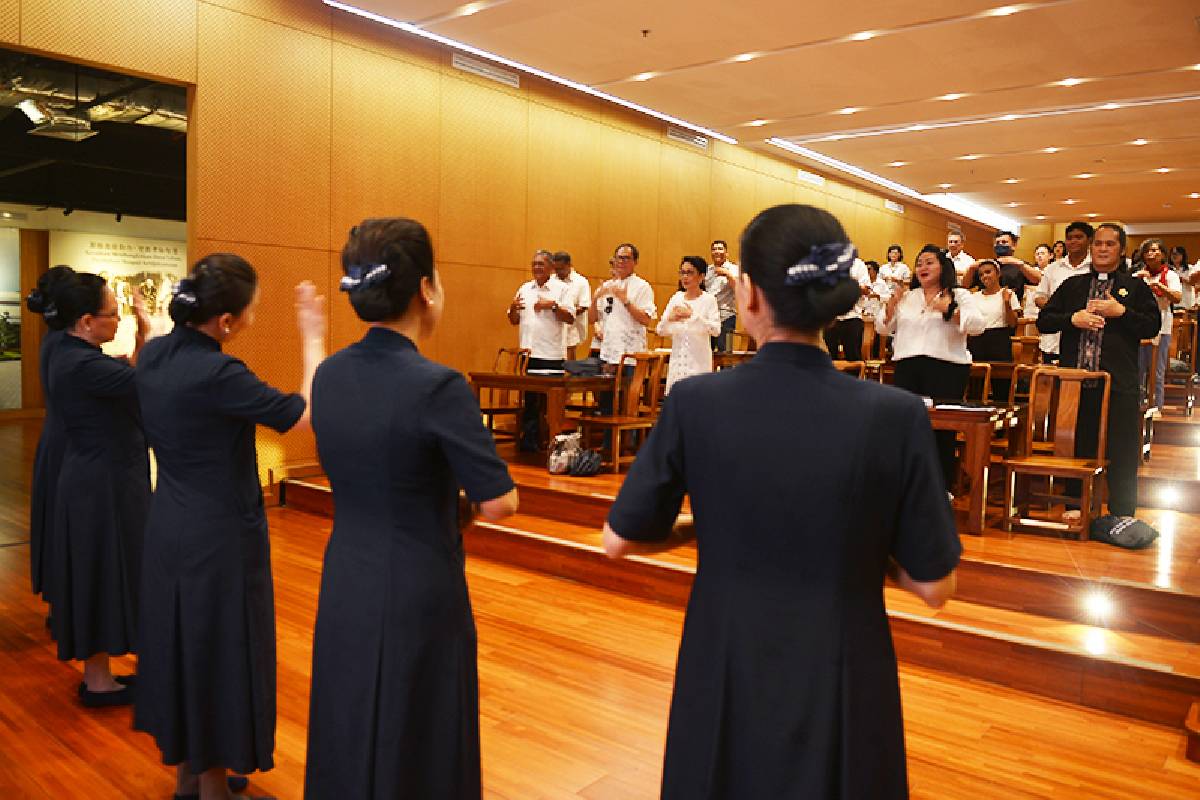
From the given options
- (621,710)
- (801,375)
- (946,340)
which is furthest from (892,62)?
(801,375)

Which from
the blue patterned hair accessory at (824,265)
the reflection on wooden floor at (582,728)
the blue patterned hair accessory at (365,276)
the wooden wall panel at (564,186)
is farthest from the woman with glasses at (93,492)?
the wooden wall panel at (564,186)

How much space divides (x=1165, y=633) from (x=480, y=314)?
5.94 metres

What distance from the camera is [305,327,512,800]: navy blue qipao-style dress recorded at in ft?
5.33

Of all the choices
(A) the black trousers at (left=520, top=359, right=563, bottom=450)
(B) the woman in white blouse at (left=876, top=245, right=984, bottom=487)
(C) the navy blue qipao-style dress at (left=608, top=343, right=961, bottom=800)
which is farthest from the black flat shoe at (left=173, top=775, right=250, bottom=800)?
(A) the black trousers at (left=520, top=359, right=563, bottom=450)

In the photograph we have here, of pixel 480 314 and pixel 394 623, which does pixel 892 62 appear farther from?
pixel 394 623

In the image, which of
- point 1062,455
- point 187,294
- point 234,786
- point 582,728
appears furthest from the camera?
point 1062,455

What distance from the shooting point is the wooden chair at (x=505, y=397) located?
7.29 metres

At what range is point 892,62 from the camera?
7.07 m

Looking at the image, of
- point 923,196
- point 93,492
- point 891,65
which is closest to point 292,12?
point 891,65

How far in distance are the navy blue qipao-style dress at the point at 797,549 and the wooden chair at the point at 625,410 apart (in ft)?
16.7

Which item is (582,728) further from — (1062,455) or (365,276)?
(1062,455)

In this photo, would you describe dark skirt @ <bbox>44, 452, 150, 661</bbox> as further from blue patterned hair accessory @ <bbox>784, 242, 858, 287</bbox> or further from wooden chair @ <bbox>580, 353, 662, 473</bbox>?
wooden chair @ <bbox>580, 353, 662, 473</bbox>

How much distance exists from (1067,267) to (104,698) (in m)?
6.54

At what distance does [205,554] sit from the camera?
226 cm
